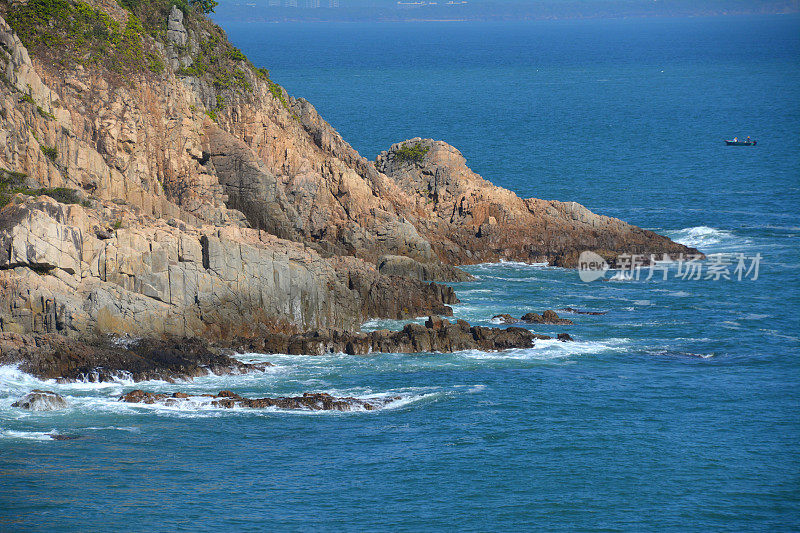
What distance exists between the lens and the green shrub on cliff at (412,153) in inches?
4532

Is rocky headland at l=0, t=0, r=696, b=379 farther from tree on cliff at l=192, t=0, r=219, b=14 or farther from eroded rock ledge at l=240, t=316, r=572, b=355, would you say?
tree on cliff at l=192, t=0, r=219, b=14

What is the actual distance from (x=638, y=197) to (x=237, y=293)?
67.9 meters

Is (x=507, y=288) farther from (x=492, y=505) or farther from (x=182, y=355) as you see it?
(x=492, y=505)

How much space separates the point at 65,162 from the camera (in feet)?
277

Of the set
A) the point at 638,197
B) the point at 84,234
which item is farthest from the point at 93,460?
the point at 638,197

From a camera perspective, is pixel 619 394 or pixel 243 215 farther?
pixel 243 215

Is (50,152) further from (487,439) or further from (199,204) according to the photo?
(487,439)

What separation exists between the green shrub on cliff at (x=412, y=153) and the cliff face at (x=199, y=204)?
0.21 meters

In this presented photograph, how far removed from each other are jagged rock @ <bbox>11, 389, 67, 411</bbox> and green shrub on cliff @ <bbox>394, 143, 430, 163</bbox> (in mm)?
58263

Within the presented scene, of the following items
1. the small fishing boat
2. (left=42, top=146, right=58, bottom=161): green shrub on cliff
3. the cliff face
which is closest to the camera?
the cliff face

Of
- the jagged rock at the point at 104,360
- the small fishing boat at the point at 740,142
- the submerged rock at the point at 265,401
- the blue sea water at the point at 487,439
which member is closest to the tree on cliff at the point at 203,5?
the blue sea water at the point at 487,439

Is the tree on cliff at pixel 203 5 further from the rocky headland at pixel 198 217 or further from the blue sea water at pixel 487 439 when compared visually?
the blue sea water at pixel 487 439

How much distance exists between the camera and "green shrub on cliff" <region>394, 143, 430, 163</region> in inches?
4532

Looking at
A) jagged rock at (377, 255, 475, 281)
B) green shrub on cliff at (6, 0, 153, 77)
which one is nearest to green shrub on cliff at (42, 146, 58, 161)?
green shrub on cliff at (6, 0, 153, 77)
